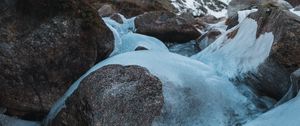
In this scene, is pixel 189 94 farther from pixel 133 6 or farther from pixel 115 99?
pixel 133 6

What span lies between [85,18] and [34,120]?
177cm

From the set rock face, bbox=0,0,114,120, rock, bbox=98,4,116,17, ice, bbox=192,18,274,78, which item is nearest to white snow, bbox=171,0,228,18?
rock, bbox=98,4,116,17

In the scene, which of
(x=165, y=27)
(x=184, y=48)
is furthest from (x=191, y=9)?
(x=184, y=48)

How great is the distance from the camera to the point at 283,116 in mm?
4801

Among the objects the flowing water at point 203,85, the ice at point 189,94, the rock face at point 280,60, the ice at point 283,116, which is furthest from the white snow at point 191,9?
the ice at point 283,116

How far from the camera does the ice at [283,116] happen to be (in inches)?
180

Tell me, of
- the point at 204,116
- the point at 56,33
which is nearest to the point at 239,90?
the point at 204,116

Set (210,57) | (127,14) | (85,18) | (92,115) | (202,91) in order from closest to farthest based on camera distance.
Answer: (92,115) < (202,91) < (85,18) < (210,57) < (127,14)

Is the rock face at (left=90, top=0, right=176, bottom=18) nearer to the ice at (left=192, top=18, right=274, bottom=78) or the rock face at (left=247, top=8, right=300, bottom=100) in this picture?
the ice at (left=192, top=18, right=274, bottom=78)

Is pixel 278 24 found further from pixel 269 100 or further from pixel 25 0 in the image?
pixel 25 0

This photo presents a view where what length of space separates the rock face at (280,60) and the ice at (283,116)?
0.73 metres

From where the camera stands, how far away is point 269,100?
6.09 m

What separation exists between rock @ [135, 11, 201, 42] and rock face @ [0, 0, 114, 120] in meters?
4.15

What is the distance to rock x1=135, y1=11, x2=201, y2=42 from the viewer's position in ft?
36.3
